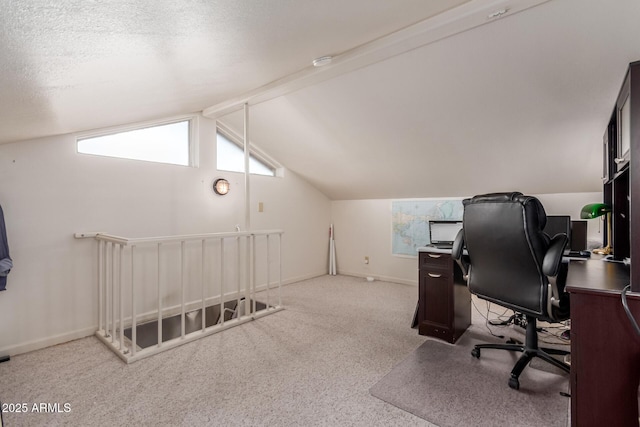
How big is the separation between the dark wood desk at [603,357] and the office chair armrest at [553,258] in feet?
0.93

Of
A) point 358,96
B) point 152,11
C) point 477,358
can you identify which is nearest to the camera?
point 152,11

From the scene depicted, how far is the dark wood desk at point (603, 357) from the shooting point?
1284 mm

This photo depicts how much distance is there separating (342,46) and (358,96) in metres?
0.75

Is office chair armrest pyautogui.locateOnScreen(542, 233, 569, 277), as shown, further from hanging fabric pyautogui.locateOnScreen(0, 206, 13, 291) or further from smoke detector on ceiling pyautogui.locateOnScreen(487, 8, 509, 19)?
hanging fabric pyautogui.locateOnScreen(0, 206, 13, 291)

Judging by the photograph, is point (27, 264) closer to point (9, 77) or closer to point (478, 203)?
point (9, 77)

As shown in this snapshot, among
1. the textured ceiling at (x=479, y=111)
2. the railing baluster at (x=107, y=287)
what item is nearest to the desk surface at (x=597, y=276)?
the textured ceiling at (x=479, y=111)

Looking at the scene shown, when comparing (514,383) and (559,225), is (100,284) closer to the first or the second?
(514,383)

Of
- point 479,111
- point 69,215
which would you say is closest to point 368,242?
point 479,111

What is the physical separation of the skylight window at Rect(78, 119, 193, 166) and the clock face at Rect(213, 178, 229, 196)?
372 millimetres

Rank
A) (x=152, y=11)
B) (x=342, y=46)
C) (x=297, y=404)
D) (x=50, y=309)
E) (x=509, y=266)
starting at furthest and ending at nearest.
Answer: (x=50, y=309)
(x=342, y=46)
(x=509, y=266)
(x=297, y=404)
(x=152, y=11)

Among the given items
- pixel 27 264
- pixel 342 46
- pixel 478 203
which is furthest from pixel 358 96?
pixel 27 264

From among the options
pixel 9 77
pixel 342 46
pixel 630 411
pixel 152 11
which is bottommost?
pixel 630 411

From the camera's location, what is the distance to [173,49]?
1440 mm

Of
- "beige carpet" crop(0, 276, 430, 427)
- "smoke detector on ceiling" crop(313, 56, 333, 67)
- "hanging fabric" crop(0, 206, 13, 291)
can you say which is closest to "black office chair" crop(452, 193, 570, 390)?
"beige carpet" crop(0, 276, 430, 427)
